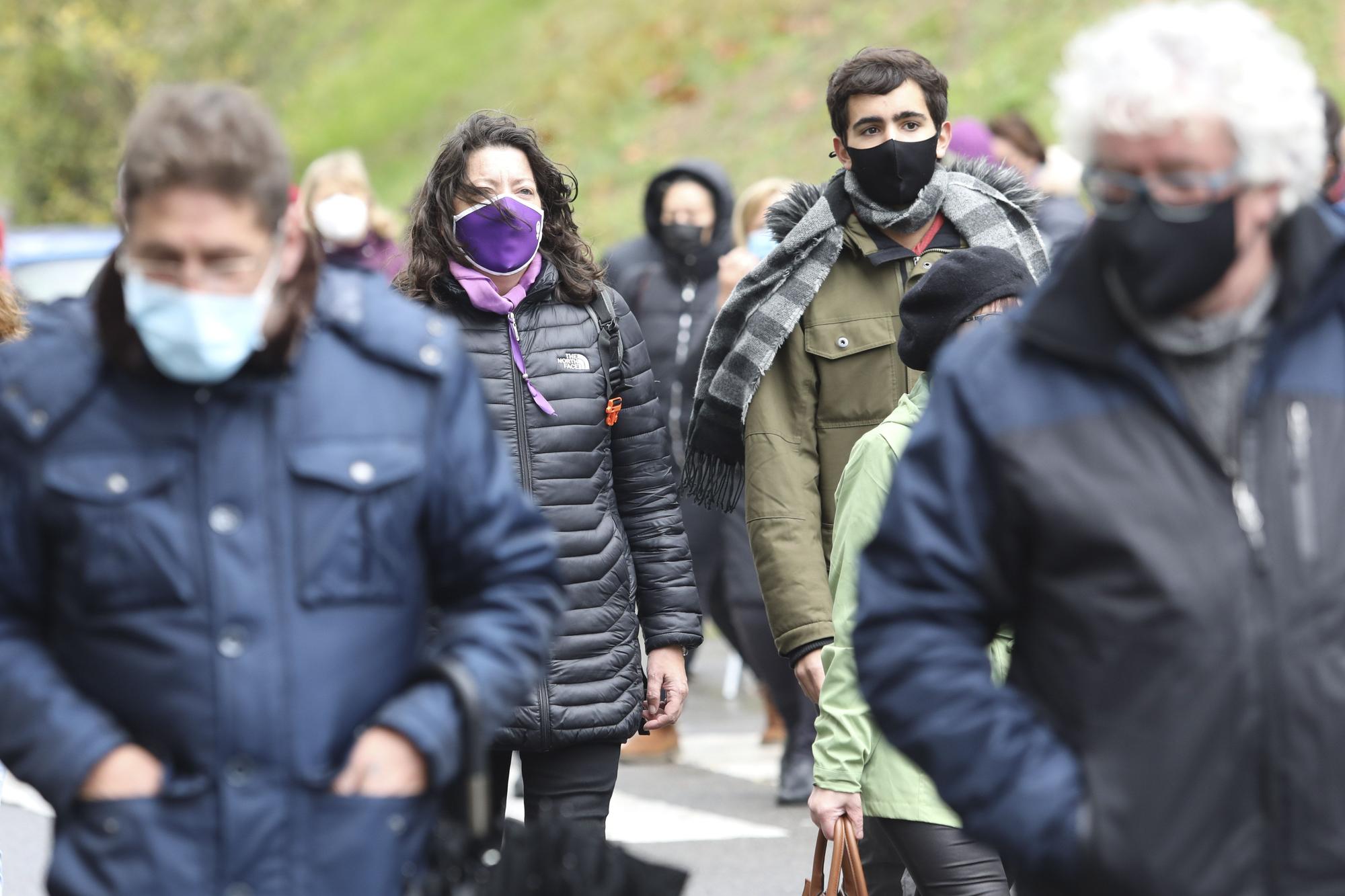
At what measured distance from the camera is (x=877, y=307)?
17.9 feet

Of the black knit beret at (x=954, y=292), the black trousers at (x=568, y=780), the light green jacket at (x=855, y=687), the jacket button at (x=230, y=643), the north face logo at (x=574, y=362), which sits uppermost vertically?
the black knit beret at (x=954, y=292)

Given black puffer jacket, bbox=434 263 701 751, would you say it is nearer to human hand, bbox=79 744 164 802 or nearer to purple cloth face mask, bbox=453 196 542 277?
purple cloth face mask, bbox=453 196 542 277

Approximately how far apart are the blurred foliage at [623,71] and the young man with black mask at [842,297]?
1506 centimetres

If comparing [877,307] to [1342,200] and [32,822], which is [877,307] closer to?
[1342,200]

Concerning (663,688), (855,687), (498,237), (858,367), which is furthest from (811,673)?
(498,237)

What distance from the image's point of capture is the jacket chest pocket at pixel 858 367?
542 centimetres

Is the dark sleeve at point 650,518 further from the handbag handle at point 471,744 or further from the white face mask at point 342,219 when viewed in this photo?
the white face mask at point 342,219

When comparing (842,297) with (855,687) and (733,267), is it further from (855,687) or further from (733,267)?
(733,267)

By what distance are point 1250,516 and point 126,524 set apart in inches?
58.0

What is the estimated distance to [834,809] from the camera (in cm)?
448

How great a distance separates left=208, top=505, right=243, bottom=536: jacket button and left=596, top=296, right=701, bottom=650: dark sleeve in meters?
2.33

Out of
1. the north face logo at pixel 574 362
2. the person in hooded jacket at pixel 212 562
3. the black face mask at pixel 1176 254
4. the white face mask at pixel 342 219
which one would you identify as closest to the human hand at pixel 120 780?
the person in hooded jacket at pixel 212 562

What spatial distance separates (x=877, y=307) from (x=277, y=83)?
27707mm

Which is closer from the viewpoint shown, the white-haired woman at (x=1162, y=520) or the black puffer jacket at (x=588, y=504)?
the white-haired woman at (x=1162, y=520)
